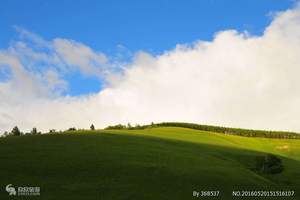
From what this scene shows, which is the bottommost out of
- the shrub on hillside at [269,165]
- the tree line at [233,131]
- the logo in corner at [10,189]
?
the logo in corner at [10,189]

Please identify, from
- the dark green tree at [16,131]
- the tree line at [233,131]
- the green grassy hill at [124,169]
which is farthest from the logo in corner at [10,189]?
the tree line at [233,131]

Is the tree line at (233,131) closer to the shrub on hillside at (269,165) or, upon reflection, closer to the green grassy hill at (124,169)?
the green grassy hill at (124,169)

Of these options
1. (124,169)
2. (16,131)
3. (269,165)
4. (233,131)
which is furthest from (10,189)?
(233,131)

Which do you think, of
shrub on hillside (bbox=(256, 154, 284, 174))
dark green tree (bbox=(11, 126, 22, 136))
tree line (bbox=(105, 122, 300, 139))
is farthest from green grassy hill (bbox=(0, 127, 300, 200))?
tree line (bbox=(105, 122, 300, 139))

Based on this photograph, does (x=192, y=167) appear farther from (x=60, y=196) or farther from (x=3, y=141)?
(x=3, y=141)

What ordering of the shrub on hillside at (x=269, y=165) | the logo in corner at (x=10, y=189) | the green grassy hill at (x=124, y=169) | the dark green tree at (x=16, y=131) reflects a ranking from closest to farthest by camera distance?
the logo in corner at (x=10, y=189), the green grassy hill at (x=124, y=169), the shrub on hillside at (x=269, y=165), the dark green tree at (x=16, y=131)

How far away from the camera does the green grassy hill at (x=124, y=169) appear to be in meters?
54.2

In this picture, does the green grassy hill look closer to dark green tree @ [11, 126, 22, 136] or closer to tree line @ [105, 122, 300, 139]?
dark green tree @ [11, 126, 22, 136]

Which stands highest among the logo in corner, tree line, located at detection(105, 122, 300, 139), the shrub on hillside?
tree line, located at detection(105, 122, 300, 139)

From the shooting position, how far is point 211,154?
84.4m

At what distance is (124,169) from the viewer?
63312 mm

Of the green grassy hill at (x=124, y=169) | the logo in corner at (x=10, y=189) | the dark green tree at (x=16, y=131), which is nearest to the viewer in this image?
the logo in corner at (x=10, y=189)

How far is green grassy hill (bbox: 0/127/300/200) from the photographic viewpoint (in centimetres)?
5419

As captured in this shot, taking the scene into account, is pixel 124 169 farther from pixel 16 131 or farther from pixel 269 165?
pixel 16 131
